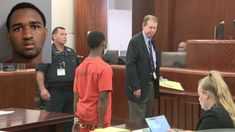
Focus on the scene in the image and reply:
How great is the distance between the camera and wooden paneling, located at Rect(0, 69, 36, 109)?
17.9 feet

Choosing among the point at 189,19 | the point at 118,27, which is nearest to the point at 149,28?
the point at 189,19

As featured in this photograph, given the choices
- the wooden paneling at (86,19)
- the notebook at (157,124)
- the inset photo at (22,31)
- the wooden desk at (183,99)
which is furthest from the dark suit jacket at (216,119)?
the wooden paneling at (86,19)

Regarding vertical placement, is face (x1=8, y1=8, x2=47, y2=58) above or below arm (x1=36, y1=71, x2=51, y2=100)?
above

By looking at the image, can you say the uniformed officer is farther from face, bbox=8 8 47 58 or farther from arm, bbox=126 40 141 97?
face, bbox=8 8 47 58

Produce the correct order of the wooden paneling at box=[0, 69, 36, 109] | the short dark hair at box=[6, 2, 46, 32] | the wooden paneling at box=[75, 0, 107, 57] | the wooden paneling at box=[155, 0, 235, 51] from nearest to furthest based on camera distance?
the short dark hair at box=[6, 2, 46, 32]
the wooden paneling at box=[0, 69, 36, 109]
the wooden paneling at box=[155, 0, 235, 51]
the wooden paneling at box=[75, 0, 107, 57]

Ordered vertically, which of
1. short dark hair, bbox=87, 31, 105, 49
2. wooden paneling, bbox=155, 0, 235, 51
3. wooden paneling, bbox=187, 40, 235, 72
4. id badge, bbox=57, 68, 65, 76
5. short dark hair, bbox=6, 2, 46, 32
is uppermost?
wooden paneling, bbox=155, 0, 235, 51

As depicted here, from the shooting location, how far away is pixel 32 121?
2.97m

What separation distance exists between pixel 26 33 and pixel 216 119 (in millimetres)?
1651

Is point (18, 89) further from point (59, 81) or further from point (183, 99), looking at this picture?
point (183, 99)

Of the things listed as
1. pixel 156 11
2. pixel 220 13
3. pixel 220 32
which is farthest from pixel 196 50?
pixel 156 11

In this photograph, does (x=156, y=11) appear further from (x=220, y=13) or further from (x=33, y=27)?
(x=33, y=27)

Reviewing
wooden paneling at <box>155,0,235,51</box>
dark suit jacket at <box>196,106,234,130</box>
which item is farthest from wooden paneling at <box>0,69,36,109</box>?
wooden paneling at <box>155,0,235,51</box>

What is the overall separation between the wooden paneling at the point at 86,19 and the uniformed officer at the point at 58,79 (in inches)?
236

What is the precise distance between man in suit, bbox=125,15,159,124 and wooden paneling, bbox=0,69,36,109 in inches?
63.9
